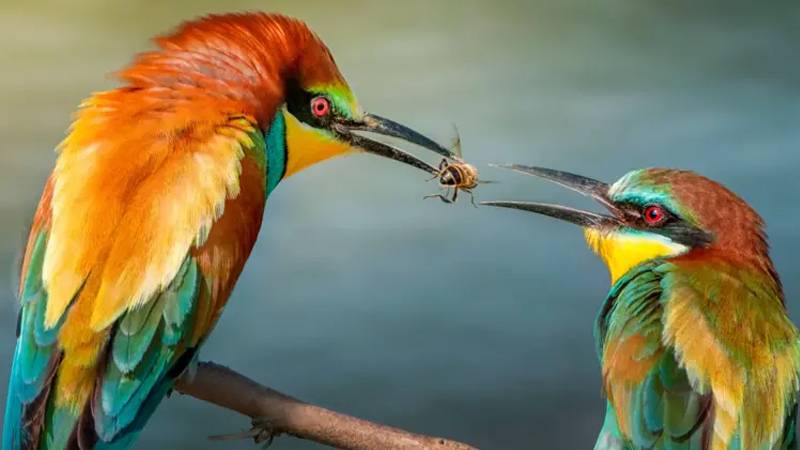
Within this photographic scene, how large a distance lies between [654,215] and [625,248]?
99mm

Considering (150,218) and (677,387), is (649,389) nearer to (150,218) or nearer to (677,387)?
(677,387)

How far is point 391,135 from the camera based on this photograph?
7.67ft

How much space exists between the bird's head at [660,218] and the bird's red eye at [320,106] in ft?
1.32

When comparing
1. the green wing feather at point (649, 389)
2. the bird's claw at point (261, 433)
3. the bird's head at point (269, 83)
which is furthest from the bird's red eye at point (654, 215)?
the bird's claw at point (261, 433)

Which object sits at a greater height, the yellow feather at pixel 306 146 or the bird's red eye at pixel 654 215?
the bird's red eye at pixel 654 215

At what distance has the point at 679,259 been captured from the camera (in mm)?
2230

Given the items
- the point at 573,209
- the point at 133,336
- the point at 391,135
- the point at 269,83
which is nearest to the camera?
the point at 133,336

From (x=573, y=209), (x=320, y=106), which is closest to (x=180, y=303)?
(x=320, y=106)

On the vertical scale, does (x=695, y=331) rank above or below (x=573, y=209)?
below

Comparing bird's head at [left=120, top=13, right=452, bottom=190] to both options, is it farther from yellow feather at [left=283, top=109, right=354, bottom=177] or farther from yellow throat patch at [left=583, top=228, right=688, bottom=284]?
yellow throat patch at [left=583, top=228, right=688, bottom=284]

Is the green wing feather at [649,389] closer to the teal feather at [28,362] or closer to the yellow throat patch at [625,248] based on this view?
the yellow throat patch at [625,248]

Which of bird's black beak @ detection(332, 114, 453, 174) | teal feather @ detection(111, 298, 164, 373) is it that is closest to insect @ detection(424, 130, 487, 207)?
bird's black beak @ detection(332, 114, 453, 174)

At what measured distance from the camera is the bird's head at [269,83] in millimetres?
2045

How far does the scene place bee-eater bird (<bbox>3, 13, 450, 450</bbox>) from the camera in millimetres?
1807
